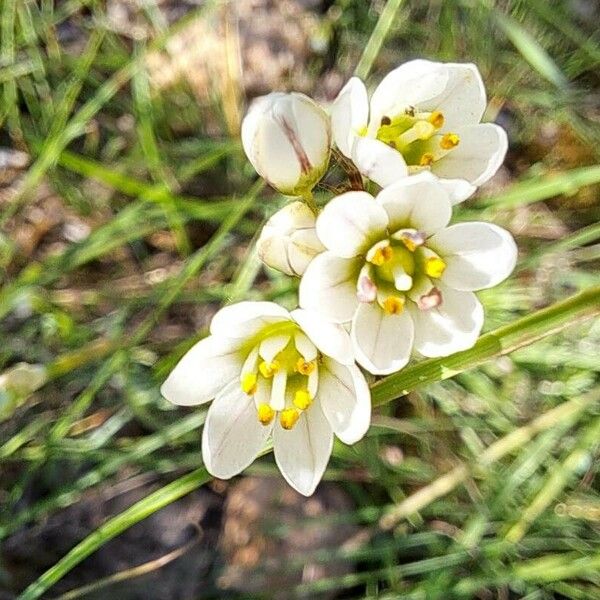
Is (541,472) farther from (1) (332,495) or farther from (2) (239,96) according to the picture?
(2) (239,96)

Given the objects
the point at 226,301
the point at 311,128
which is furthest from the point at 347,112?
the point at 226,301

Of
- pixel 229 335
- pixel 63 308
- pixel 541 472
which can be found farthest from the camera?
pixel 63 308

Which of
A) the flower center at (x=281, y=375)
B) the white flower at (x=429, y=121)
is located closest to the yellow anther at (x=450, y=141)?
the white flower at (x=429, y=121)

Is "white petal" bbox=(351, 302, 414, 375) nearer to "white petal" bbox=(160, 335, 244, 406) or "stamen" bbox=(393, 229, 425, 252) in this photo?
"stamen" bbox=(393, 229, 425, 252)

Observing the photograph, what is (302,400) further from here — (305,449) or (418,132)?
(418,132)

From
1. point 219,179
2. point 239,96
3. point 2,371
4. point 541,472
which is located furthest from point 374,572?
point 239,96
